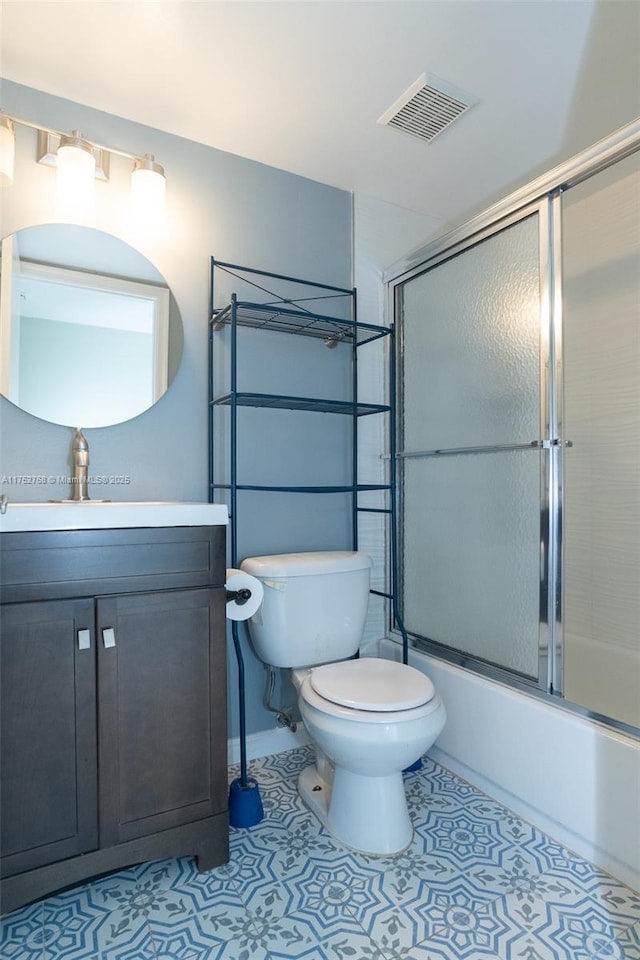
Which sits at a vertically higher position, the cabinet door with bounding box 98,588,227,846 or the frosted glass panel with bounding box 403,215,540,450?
the frosted glass panel with bounding box 403,215,540,450

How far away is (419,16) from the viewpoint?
4.69ft

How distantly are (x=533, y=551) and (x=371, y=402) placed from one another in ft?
3.04

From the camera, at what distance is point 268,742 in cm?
199

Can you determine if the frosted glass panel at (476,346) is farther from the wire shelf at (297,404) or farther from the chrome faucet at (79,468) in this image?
the chrome faucet at (79,468)

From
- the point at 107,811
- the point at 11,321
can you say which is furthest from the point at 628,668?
the point at 11,321

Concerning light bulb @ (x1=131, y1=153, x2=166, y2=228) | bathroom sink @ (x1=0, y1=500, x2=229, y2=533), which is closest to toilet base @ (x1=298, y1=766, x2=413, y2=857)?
bathroom sink @ (x1=0, y1=500, x2=229, y2=533)

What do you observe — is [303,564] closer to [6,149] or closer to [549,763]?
[549,763]

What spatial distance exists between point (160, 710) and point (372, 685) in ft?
1.89

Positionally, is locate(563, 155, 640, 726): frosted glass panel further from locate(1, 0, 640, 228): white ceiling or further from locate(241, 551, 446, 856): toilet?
locate(241, 551, 446, 856): toilet

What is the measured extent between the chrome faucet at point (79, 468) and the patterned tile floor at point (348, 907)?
1.01 m

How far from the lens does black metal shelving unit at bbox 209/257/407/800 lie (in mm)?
1784

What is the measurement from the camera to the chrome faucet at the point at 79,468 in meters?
1.62

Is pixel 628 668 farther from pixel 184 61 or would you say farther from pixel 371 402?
pixel 184 61

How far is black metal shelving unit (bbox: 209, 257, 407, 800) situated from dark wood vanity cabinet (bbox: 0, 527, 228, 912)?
0.32 m
